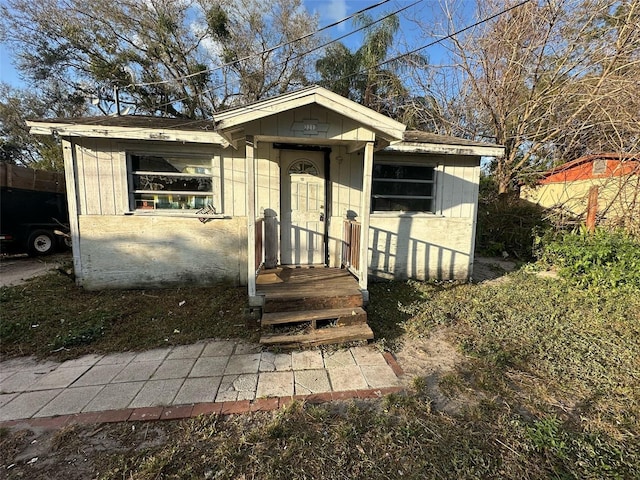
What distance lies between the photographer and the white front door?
4.93m

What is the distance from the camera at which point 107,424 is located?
6.79 feet

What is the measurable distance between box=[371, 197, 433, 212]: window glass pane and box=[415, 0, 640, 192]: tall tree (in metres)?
4.45

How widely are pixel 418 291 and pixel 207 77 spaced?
43.0 feet

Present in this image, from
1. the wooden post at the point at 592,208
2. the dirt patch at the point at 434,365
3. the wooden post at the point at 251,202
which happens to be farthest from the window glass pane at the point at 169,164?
the wooden post at the point at 592,208

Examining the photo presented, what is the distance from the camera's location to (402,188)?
544 cm

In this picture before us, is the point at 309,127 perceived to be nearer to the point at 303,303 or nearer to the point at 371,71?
the point at 303,303

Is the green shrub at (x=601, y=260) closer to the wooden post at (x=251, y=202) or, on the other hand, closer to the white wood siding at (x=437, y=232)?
the white wood siding at (x=437, y=232)

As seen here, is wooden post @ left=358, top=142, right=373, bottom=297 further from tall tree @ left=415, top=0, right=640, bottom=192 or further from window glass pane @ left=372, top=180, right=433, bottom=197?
tall tree @ left=415, top=0, right=640, bottom=192

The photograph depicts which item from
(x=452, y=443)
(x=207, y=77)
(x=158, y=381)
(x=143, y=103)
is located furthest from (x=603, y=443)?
(x=143, y=103)

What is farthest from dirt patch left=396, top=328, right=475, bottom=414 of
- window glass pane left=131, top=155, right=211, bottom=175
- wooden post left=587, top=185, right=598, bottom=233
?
wooden post left=587, top=185, right=598, bottom=233

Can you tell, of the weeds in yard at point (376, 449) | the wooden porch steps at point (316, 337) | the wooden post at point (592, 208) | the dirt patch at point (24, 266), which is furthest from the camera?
the wooden post at point (592, 208)

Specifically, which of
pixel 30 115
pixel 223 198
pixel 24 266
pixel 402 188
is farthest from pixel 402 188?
pixel 30 115

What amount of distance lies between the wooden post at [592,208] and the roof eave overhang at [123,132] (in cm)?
786

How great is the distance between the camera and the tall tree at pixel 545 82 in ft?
21.5
